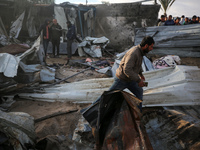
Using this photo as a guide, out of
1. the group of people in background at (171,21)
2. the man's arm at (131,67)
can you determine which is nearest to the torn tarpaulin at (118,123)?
the man's arm at (131,67)

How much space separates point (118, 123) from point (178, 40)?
7311mm

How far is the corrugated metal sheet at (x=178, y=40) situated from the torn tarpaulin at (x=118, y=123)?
276 inches

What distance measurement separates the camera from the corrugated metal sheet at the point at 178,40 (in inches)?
295

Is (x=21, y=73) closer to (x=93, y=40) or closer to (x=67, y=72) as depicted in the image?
(x=67, y=72)

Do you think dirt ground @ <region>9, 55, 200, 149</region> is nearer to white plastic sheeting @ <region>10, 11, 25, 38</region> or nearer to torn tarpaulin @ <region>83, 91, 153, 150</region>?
torn tarpaulin @ <region>83, 91, 153, 150</region>

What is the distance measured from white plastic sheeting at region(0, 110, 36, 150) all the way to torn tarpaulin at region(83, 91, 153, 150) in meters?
0.76

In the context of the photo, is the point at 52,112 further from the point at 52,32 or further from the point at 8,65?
the point at 52,32

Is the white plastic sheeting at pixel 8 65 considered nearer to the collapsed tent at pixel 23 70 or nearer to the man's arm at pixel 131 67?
the collapsed tent at pixel 23 70

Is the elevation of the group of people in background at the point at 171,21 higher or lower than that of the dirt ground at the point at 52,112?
higher

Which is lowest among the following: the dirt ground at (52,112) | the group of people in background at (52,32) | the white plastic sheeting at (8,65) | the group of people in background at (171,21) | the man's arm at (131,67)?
the dirt ground at (52,112)

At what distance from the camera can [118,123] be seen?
1.77 meters

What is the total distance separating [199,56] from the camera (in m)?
7.65

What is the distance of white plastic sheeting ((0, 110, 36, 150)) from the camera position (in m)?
1.78

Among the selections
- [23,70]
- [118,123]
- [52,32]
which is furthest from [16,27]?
[118,123]
